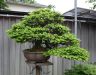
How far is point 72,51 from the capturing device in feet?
15.7

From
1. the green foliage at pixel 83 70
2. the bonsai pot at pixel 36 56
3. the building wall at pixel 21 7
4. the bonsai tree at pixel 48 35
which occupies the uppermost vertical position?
the building wall at pixel 21 7

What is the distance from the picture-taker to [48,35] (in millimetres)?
4852

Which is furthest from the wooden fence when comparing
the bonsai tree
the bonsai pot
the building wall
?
the building wall

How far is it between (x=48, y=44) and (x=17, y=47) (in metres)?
1.02

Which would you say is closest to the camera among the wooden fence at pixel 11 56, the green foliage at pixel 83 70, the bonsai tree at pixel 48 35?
the bonsai tree at pixel 48 35

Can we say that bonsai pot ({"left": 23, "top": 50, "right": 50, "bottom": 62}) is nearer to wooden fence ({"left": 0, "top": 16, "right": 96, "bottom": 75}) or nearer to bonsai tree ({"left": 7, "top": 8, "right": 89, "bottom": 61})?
bonsai tree ({"left": 7, "top": 8, "right": 89, "bottom": 61})

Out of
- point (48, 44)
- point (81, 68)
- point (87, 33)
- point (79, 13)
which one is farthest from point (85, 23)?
point (48, 44)

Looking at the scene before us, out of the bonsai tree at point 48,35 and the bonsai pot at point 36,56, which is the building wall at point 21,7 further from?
the bonsai pot at point 36,56

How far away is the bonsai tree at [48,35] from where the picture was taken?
4793 millimetres

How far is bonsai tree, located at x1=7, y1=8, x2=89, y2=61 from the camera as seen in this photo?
479 cm

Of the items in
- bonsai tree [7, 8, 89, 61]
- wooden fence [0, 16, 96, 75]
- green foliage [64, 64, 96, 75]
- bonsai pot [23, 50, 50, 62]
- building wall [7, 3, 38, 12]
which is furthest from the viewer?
building wall [7, 3, 38, 12]

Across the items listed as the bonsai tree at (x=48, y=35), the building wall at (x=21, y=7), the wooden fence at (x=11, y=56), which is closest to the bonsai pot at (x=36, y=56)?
the bonsai tree at (x=48, y=35)

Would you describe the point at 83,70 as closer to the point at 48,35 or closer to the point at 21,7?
the point at 48,35

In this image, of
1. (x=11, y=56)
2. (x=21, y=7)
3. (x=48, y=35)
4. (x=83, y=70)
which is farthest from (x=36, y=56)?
(x=21, y=7)
